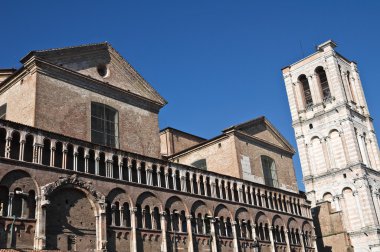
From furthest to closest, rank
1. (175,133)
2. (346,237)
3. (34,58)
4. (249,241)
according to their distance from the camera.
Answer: (346,237)
(175,133)
(249,241)
(34,58)

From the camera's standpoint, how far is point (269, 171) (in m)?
38.8

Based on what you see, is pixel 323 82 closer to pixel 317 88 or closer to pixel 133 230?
pixel 317 88

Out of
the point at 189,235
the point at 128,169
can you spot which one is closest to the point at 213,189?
the point at 189,235

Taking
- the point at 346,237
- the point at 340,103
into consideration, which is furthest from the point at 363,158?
the point at 346,237

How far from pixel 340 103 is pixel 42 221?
3694 cm

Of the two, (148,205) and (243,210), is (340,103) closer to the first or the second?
(243,210)

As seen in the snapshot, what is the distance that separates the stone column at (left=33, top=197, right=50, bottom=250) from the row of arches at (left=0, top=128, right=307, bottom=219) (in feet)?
6.53

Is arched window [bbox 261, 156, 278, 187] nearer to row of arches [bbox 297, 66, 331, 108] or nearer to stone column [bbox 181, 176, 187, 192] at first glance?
→ stone column [bbox 181, 176, 187, 192]

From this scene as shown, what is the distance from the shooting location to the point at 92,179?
22719mm

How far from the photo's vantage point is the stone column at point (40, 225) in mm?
19484

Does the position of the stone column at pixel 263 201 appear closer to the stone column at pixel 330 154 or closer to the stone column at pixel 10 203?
the stone column at pixel 330 154

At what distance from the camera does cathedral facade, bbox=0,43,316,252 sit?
2042 centimetres

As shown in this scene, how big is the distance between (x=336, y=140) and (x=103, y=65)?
94.6 feet

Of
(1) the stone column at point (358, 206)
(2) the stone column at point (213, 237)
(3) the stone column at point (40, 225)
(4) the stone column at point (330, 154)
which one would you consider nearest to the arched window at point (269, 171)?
(2) the stone column at point (213, 237)
